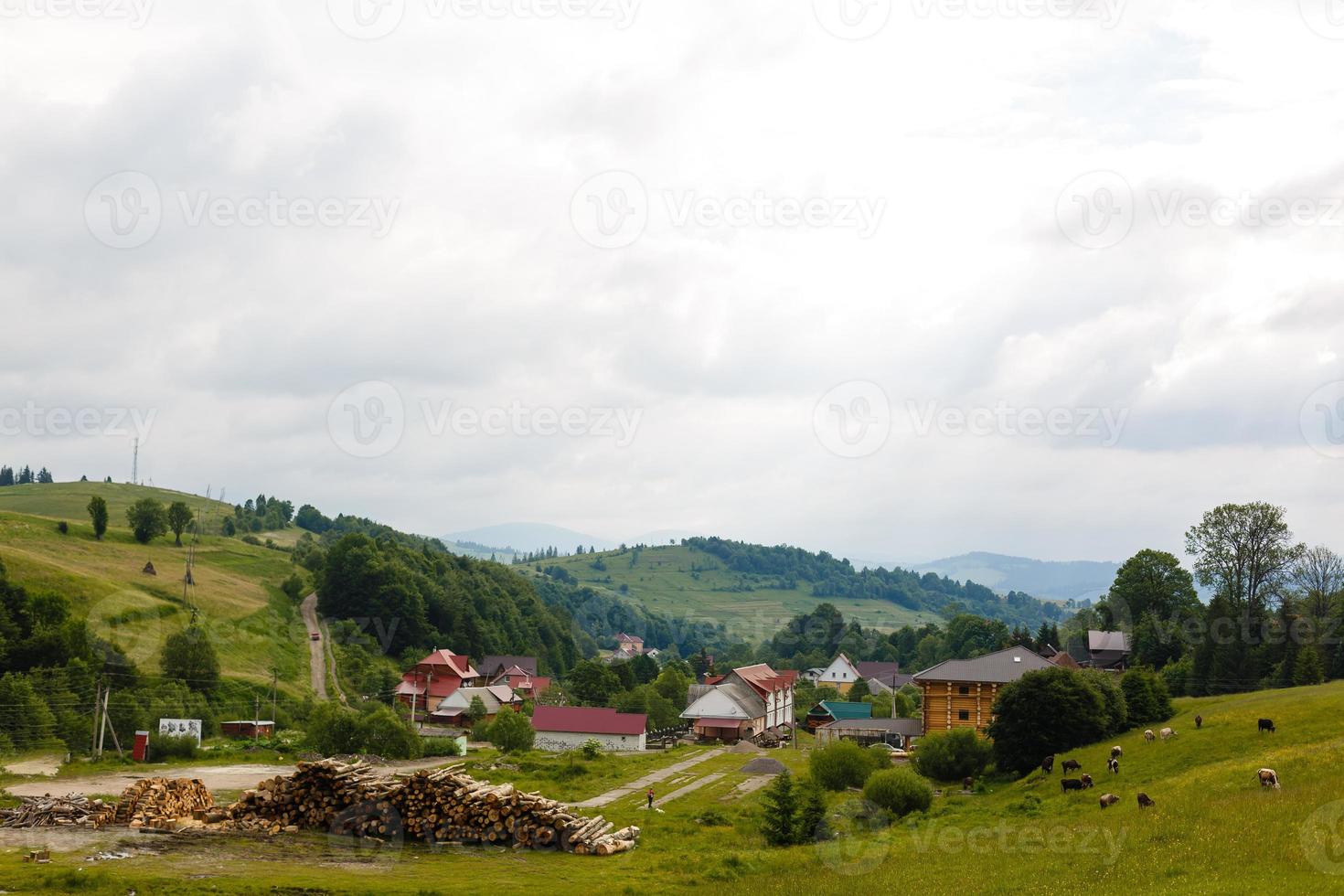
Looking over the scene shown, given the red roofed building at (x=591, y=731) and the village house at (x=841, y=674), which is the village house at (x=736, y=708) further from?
the village house at (x=841, y=674)

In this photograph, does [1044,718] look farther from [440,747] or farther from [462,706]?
[462,706]

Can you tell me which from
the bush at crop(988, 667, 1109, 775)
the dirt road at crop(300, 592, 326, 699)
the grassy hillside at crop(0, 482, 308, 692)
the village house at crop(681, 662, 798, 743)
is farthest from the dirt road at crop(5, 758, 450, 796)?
the dirt road at crop(300, 592, 326, 699)

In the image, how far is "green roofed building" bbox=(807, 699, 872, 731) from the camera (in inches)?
3826

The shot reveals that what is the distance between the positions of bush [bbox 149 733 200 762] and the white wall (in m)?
27.9

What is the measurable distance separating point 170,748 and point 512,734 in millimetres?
21722

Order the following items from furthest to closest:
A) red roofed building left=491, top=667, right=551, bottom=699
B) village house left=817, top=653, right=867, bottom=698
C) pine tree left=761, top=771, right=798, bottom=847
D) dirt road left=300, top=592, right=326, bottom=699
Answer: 1. village house left=817, top=653, right=867, bottom=698
2. red roofed building left=491, top=667, right=551, bottom=699
3. dirt road left=300, top=592, right=326, bottom=699
4. pine tree left=761, top=771, right=798, bottom=847

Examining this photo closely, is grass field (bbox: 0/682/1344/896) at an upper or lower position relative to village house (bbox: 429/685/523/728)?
upper

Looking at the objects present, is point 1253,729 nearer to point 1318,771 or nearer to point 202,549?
point 1318,771

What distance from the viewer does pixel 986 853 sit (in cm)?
2783

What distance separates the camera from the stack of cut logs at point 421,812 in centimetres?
3247

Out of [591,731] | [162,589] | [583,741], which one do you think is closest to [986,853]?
[583,741]

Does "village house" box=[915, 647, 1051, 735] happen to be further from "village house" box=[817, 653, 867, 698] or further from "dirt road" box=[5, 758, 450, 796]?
"village house" box=[817, 653, 867, 698]

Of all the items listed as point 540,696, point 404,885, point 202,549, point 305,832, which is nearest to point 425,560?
point 202,549

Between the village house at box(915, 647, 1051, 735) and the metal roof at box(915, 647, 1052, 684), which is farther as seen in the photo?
the village house at box(915, 647, 1051, 735)
